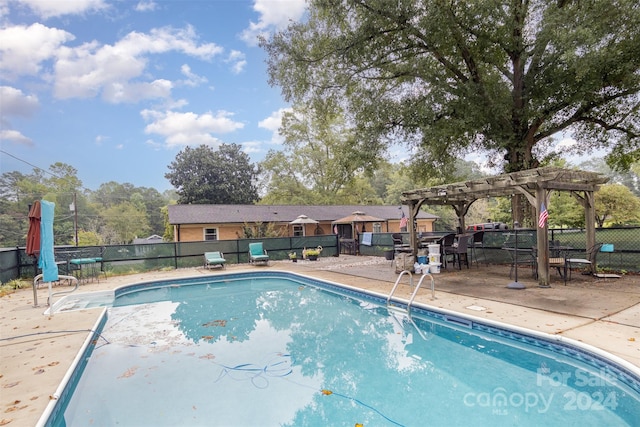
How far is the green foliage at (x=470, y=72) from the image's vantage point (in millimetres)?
8820

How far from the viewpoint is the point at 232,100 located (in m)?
23.2

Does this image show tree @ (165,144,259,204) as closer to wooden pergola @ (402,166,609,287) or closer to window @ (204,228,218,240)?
window @ (204,228,218,240)

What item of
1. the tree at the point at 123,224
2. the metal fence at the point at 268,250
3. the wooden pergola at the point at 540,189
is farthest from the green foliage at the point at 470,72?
the tree at the point at 123,224

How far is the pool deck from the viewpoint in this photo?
3445mm

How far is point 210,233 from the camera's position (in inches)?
758

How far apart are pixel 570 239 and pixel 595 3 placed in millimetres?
6210

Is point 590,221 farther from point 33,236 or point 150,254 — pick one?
point 150,254

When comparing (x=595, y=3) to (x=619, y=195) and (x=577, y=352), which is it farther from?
(x=619, y=195)

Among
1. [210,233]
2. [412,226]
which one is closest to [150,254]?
[210,233]

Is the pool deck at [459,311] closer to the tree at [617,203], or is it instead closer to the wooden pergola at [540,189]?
the wooden pergola at [540,189]

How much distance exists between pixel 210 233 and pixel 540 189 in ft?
54.3

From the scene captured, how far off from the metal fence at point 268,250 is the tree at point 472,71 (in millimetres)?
2144

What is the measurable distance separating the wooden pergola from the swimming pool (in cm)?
315

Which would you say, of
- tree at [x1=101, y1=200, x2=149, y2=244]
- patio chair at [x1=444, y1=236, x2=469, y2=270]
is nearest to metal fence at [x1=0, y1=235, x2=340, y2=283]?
patio chair at [x1=444, y1=236, x2=469, y2=270]
